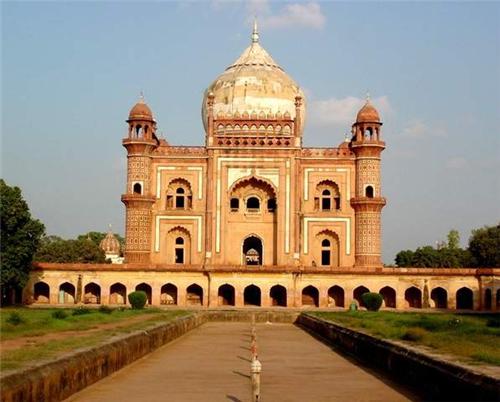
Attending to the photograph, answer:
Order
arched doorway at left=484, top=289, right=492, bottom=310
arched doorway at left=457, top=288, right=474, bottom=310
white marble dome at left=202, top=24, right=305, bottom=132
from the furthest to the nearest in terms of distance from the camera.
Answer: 1. white marble dome at left=202, top=24, right=305, bottom=132
2. arched doorway at left=457, top=288, right=474, bottom=310
3. arched doorway at left=484, top=289, right=492, bottom=310

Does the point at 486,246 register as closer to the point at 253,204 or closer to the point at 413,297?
the point at 413,297

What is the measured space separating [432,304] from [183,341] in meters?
22.1

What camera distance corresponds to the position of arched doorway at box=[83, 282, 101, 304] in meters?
35.9

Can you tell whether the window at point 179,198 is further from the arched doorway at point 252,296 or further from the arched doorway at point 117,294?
the arched doorway at point 252,296

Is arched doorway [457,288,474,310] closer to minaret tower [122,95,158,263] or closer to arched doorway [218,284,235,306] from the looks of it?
arched doorway [218,284,235,306]

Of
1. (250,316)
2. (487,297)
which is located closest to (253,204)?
(487,297)

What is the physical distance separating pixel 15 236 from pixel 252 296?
1126 centimetres

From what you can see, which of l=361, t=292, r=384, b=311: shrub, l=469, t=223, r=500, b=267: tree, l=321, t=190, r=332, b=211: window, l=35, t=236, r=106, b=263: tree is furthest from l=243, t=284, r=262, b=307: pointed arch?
l=35, t=236, r=106, b=263: tree

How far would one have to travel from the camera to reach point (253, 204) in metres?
38.1

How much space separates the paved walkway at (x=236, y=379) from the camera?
304 inches

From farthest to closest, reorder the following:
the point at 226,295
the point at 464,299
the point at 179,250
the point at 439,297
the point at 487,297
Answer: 1. the point at 179,250
2. the point at 464,299
3. the point at 439,297
4. the point at 226,295
5. the point at 487,297

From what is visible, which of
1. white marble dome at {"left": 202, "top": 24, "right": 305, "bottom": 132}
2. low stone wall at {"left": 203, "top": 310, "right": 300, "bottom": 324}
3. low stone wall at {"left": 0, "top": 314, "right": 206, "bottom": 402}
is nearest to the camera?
low stone wall at {"left": 0, "top": 314, "right": 206, "bottom": 402}

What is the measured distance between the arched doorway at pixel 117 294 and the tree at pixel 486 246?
19960mm

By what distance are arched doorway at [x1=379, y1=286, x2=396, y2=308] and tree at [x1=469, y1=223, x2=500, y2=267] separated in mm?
10174
